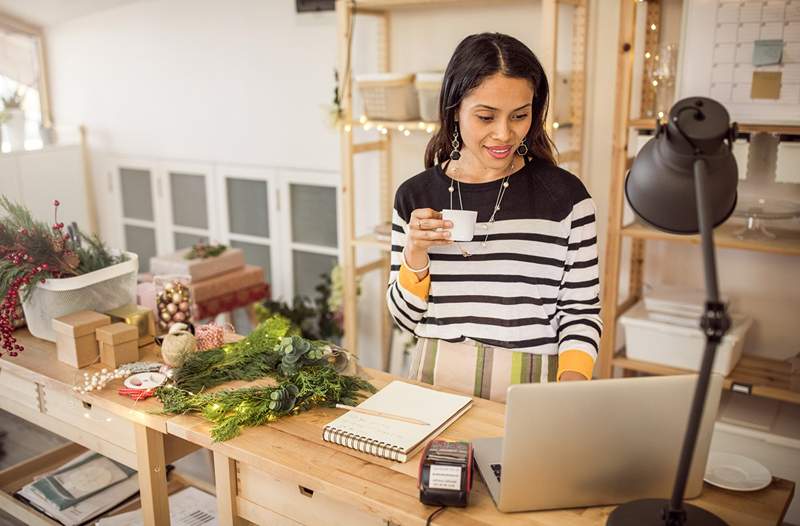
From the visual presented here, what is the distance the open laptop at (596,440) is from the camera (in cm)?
118

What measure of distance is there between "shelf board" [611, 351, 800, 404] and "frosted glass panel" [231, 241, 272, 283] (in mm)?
2086

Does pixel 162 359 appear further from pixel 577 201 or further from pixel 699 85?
pixel 699 85

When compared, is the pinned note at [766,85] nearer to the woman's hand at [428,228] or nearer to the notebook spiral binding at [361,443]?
the woman's hand at [428,228]

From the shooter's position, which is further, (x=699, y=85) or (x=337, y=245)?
(x=337, y=245)

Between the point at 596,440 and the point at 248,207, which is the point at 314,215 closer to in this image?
the point at 248,207

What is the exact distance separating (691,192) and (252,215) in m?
3.36

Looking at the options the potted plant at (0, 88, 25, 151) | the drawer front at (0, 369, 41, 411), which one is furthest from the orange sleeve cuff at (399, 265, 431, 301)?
the potted plant at (0, 88, 25, 151)

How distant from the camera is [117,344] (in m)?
1.95

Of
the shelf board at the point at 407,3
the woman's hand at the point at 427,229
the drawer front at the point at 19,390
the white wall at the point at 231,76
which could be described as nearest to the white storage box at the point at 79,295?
the drawer front at the point at 19,390

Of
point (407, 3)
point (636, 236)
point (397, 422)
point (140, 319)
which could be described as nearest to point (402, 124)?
point (407, 3)

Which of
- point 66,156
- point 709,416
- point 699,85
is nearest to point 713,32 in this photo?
point 699,85

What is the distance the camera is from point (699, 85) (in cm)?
254

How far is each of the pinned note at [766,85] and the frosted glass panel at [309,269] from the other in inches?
85.6

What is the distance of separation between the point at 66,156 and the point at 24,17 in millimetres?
883
